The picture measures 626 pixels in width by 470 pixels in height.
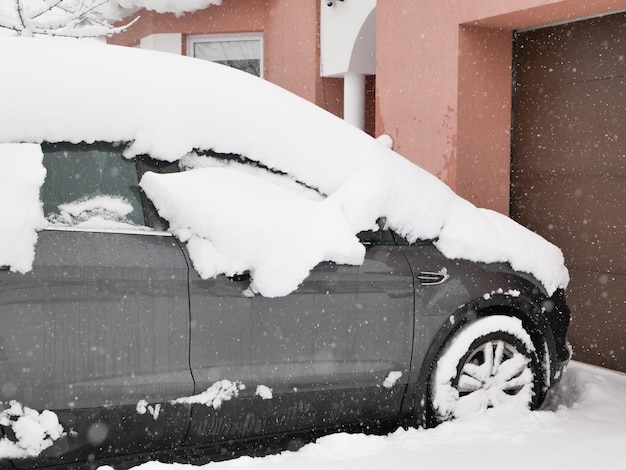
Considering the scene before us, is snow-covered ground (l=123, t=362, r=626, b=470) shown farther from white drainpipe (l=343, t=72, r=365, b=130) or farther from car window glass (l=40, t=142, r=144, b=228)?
white drainpipe (l=343, t=72, r=365, b=130)

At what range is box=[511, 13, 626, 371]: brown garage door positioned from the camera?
6168mm

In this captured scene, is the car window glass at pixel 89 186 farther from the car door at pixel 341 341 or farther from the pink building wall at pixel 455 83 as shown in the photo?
the pink building wall at pixel 455 83

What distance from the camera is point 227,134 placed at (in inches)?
149

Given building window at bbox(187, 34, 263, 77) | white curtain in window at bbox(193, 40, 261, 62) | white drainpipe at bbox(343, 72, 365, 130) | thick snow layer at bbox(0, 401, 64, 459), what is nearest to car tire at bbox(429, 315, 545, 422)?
thick snow layer at bbox(0, 401, 64, 459)

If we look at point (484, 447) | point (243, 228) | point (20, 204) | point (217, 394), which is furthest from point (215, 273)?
point (484, 447)

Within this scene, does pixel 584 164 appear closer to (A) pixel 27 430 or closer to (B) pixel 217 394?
(B) pixel 217 394

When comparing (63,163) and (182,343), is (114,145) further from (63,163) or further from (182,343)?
(182,343)

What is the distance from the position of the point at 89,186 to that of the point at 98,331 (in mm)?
605

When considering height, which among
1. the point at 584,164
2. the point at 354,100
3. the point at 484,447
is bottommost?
the point at 484,447

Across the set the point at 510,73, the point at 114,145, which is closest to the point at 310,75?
the point at 510,73

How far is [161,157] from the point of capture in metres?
3.59

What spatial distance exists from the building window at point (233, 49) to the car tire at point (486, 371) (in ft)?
27.6

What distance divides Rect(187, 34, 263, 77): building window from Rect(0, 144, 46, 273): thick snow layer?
356 inches

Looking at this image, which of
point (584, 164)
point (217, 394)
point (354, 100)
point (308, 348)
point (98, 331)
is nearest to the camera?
point (98, 331)
